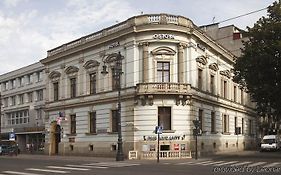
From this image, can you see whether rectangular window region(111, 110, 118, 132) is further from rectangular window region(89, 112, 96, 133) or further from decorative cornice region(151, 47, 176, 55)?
decorative cornice region(151, 47, 176, 55)

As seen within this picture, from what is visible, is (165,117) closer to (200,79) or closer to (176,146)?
(176,146)

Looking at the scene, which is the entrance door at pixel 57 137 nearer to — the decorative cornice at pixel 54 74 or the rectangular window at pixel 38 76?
the decorative cornice at pixel 54 74

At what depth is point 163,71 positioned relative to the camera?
41.1 m

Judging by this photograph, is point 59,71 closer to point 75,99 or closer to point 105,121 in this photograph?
point 75,99

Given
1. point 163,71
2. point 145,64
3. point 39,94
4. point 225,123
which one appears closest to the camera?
point 145,64

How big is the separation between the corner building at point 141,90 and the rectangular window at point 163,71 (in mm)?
92

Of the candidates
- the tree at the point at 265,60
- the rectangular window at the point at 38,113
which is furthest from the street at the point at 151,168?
the rectangular window at the point at 38,113

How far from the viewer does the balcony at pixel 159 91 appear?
130 feet

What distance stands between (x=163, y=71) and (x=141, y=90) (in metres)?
2.92

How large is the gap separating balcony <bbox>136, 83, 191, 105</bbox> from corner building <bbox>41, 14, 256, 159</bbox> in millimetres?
89

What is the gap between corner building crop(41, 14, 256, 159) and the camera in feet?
132

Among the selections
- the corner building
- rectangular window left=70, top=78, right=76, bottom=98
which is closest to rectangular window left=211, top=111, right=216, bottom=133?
the corner building

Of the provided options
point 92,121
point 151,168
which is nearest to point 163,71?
point 92,121

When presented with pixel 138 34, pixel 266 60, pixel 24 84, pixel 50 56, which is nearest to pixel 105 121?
pixel 138 34
